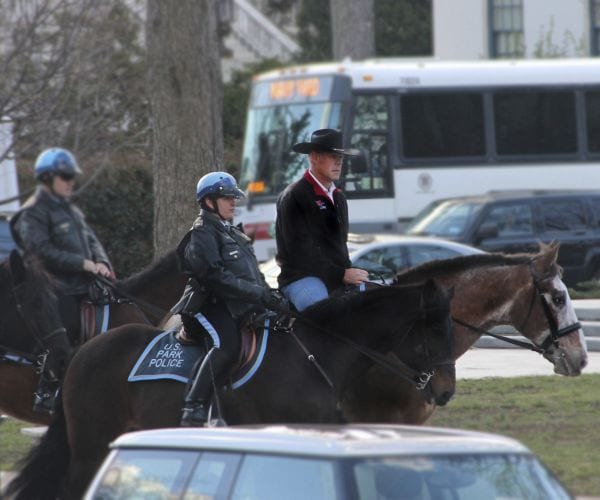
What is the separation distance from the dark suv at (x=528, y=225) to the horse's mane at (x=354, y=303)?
Result: 49.1 ft

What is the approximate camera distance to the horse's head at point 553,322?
9.79 metres

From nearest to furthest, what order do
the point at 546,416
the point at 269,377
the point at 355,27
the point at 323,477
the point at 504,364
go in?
1. the point at 323,477
2. the point at 269,377
3. the point at 546,416
4. the point at 504,364
5. the point at 355,27

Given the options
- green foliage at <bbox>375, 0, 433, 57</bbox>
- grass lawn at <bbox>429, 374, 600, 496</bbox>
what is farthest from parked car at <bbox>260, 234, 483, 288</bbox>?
green foliage at <bbox>375, 0, 433, 57</bbox>

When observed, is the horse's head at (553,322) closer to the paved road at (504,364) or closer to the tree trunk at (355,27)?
the paved road at (504,364)

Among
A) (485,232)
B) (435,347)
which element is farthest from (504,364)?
(435,347)

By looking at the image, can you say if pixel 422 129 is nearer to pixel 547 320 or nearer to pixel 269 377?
pixel 547 320

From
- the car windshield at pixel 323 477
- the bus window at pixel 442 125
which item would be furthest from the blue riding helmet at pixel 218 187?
the bus window at pixel 442 125

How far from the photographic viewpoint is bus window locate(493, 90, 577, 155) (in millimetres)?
29141

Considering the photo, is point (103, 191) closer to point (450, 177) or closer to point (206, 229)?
point (450, 177)

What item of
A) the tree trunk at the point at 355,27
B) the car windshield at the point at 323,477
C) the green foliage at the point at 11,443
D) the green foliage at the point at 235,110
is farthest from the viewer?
the green foliage at the point at 235,110

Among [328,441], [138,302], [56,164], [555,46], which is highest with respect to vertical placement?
[555,46]

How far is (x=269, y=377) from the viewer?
338 inches

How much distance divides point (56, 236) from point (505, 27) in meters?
31.3

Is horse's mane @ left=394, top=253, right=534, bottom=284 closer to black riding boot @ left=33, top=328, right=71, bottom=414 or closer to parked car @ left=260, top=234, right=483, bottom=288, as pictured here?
black riding boot @ left=33, top=328, right=71, bottom=414
